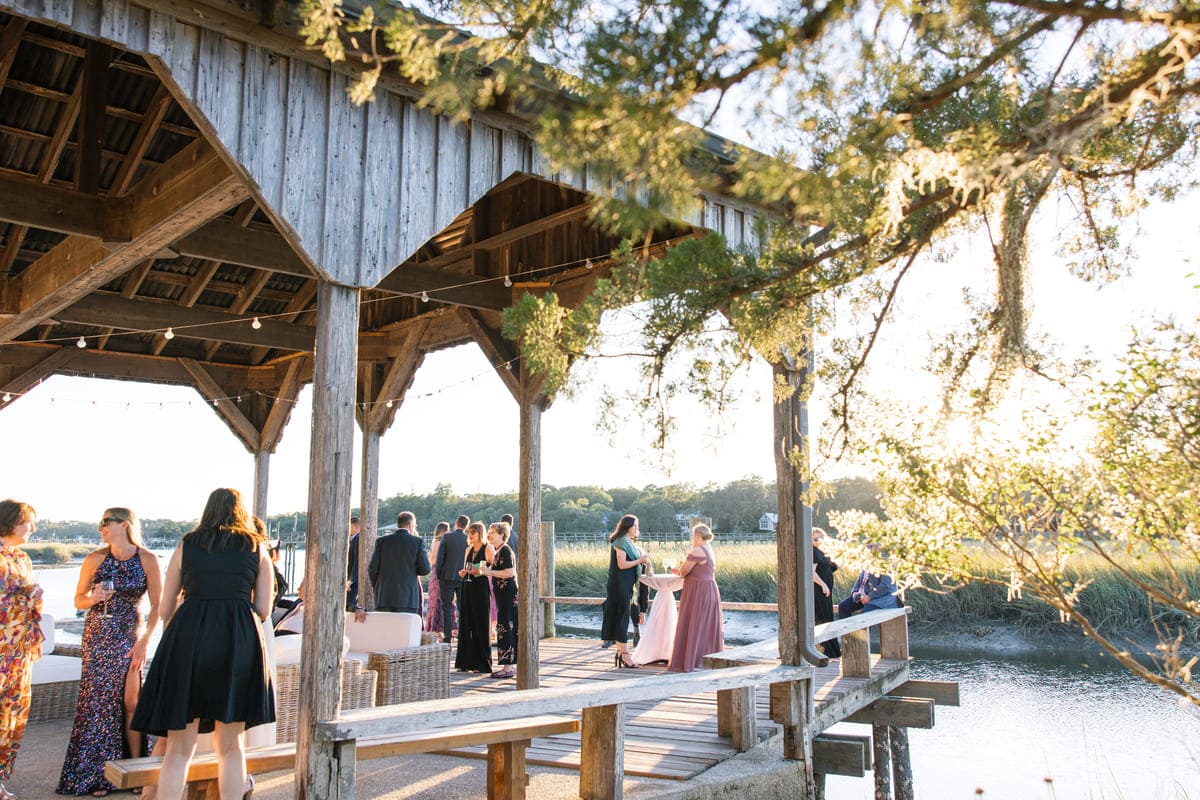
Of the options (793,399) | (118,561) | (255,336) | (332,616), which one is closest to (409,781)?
(332,616)

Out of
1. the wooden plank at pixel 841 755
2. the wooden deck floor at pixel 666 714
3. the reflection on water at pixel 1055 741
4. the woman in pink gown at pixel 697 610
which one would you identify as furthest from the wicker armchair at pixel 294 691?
the reflection on water at pixel 1055 741

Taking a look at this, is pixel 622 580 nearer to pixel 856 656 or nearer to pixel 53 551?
pixel 856 656

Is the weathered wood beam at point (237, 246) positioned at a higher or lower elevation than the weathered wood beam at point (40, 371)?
higher

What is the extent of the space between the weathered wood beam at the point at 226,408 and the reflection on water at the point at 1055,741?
8.07 m

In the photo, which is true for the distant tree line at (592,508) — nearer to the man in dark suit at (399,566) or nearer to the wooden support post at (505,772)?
the man in dark suit at (399,566)

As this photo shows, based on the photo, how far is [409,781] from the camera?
485cm

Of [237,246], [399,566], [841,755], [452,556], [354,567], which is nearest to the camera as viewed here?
[841,755]

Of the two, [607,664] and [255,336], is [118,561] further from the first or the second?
[255,336]

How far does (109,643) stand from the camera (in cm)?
464

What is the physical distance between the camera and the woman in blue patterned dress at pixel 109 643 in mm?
4527

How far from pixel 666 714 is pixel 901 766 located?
11.3ft

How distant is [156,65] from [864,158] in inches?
112

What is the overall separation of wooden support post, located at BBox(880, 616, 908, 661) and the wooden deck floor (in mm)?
136

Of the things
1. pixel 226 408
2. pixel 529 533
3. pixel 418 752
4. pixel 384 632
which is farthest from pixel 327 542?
pixel 226 408
